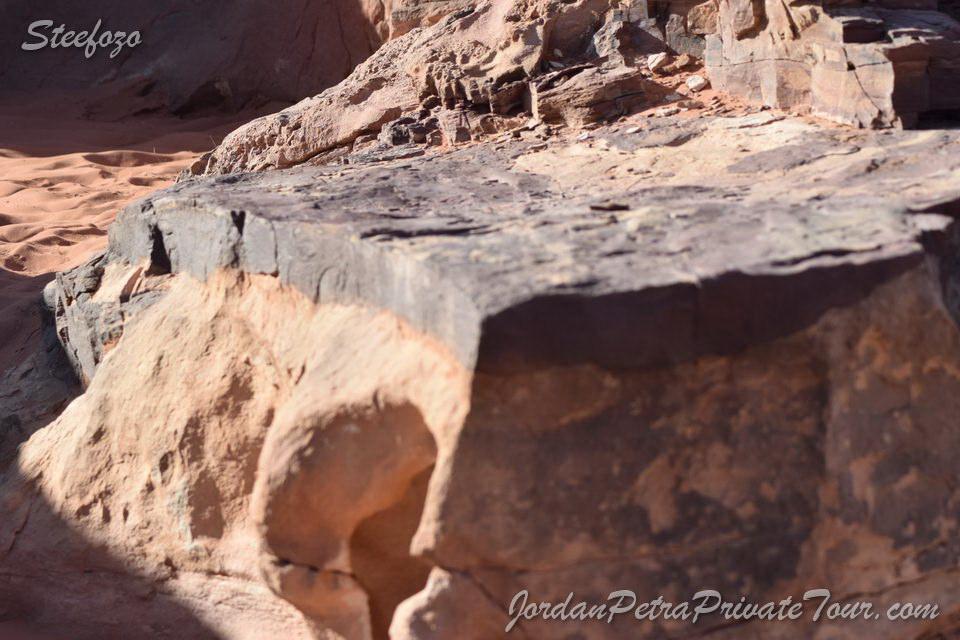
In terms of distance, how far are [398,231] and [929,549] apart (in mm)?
1215

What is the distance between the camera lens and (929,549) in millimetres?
1916

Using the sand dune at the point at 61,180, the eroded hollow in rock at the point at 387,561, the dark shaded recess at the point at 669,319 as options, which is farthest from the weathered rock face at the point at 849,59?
the sand dune at the point at 61,180

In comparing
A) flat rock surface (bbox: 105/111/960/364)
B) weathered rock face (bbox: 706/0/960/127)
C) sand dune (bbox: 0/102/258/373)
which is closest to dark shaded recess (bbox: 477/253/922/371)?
flat rock surface (bbox: 105/111/960/364)

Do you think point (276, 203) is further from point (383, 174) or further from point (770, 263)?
point (770, 263)

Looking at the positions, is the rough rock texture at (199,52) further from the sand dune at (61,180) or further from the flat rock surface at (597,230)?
the flat rock surface at (597,230)

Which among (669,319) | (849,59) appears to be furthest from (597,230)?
(849,59)

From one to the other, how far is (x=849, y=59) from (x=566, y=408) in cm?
183

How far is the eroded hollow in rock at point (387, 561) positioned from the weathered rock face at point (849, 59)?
1.80m

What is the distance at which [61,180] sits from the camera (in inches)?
267

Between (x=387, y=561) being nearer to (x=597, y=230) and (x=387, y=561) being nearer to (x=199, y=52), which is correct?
(x=597, y=230)

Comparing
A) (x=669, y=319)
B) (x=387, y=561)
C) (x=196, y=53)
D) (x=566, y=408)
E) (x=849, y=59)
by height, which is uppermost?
(x=196, y=53)

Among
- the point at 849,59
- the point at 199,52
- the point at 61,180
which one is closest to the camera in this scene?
the point at 849,59

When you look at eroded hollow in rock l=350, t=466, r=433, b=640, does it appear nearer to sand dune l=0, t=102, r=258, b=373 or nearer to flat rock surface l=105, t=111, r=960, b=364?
flat rock surface l=105, t=111, r=960, b=364

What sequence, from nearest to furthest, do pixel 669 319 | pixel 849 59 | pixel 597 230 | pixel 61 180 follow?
pixel 669 319 < pixel 597 230 < pixel 849 59 < pixel 61 180
